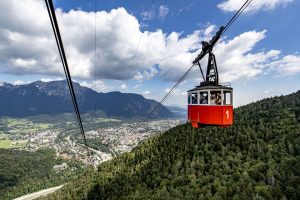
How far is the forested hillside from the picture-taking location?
132 m

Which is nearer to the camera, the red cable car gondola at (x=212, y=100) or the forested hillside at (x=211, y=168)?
the red cable car gondola at (x=212, y=100)

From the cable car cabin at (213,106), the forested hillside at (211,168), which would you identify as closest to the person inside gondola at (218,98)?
the cable car cabin at (213,106)

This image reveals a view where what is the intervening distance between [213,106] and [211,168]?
455ft

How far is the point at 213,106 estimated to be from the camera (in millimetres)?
22484

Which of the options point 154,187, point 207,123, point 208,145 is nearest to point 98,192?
point 154,187

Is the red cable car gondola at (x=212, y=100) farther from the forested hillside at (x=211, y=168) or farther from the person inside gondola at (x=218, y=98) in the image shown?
the forested hillside at (x=211, y=168)

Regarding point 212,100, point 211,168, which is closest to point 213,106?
point 212,100

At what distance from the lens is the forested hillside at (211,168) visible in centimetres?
13188

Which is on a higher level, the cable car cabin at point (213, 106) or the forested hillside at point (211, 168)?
the cable car cabin at point (213, 106)

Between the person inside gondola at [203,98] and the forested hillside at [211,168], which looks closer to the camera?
the person inside gondola at [203,98]

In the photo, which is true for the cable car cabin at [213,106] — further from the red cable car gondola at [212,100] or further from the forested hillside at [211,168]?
the forested hillside at [211,168]

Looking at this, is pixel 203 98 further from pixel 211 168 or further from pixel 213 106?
pixel 211 168

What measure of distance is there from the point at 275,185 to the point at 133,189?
64186 mm

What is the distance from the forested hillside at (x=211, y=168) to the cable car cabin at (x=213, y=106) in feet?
354
